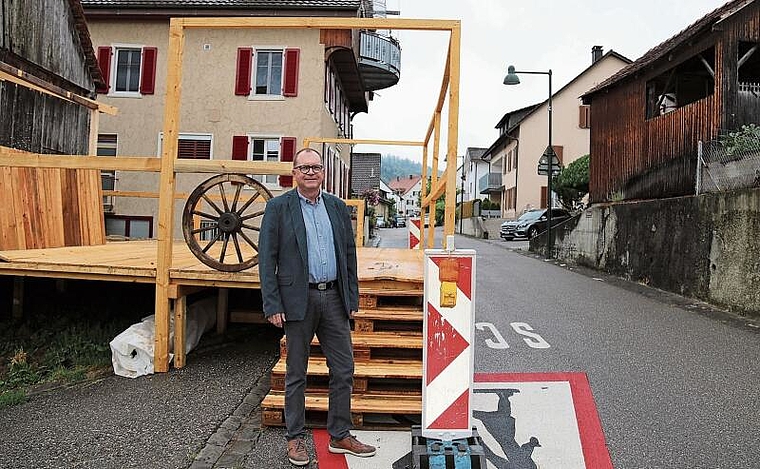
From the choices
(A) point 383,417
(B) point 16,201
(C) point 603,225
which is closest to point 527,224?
(C) point 603,225

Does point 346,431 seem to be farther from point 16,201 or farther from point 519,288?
point 519,288

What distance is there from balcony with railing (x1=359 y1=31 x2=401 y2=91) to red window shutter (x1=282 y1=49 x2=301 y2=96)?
4.98 m

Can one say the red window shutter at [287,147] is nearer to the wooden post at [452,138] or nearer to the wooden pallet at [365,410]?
the wooden post at [452,138]

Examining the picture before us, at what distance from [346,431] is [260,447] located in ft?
2.01

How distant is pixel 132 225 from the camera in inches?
788

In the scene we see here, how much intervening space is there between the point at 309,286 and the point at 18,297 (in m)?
6.60

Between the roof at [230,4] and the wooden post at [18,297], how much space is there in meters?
13.2

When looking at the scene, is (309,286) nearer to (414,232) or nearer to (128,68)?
(414,232)

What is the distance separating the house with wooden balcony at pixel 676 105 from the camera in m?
13.8

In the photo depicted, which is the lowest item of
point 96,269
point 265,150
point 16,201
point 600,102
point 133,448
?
point 133,448

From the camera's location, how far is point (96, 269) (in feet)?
21.4

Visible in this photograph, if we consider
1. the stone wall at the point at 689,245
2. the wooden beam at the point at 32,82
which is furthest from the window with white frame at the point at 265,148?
the stone wall at the point at 689,245

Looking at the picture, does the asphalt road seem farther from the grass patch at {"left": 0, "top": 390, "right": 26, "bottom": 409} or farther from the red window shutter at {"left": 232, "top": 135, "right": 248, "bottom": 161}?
the red window shutter at {"left": 232, "top": 135, "right": 248, "bottom": 161}

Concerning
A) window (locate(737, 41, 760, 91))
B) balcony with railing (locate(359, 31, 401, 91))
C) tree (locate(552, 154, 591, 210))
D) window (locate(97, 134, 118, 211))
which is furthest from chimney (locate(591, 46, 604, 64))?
window (locate(97, 134, 118, 211))
